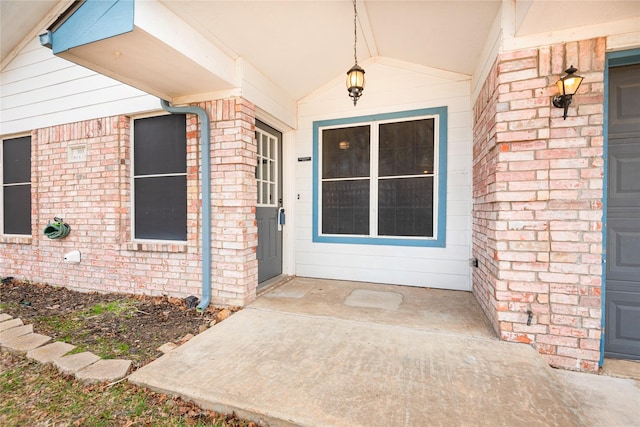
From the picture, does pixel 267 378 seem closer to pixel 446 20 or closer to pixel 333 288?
pixel 333 288

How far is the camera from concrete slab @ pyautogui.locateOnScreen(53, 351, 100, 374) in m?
2.07

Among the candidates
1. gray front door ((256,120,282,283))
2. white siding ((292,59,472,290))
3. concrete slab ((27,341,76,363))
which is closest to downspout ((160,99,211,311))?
gray front door ((256,120,282,283))

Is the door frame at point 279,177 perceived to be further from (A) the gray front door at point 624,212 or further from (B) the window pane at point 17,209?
(B) the window pane at point 17,209

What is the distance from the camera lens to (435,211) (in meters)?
3.73

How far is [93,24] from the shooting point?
2.18 meters

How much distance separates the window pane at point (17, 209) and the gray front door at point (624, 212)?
760cm

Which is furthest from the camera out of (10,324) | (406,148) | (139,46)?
(406,148)

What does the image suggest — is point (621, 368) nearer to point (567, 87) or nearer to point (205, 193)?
point (567, 87)

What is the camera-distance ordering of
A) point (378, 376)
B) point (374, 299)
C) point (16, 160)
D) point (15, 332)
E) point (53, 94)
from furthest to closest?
point (16, 160) → point (53, 94) → point (374, 299) → point (15, 332) → point (378, 376)

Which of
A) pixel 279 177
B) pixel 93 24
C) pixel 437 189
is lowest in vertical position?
pixel 437 189

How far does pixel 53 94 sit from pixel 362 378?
5703 mm

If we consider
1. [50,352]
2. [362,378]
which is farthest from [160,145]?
[362,378]

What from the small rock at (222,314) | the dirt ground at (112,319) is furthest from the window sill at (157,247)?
the small rock at (222,314)

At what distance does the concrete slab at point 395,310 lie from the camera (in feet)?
8.75
